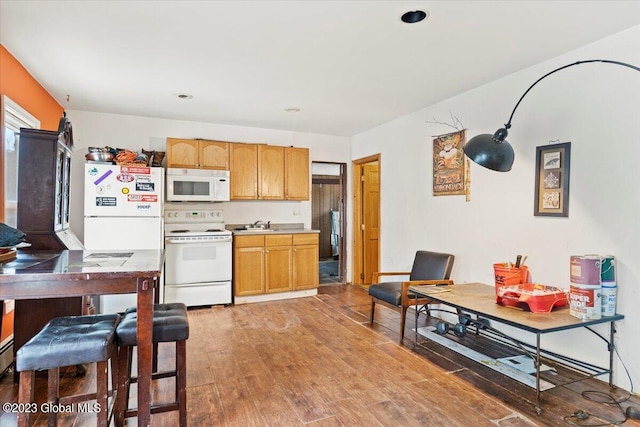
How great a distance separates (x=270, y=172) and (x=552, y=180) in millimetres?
3442

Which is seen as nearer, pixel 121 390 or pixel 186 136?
pixel 121 390

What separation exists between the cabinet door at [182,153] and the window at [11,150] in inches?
60.8

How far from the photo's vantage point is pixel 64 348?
1537 millimetres

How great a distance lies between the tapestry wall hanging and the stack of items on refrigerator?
1414 millimetres

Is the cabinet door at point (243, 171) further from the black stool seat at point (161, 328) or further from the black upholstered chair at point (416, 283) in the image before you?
the black stool seat at point (161, 328)

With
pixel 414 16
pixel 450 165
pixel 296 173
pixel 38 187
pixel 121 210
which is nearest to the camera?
pixel 414 16

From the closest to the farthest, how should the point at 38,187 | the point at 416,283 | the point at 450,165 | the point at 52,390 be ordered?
the point at 52,390 → the point at 38,187 → the point at 416,283 → the point at 450,165

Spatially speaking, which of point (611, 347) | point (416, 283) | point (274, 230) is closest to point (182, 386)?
point (416, 283)

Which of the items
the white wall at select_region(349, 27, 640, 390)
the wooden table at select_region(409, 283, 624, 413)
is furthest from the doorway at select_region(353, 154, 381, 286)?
the wooden table at select_region(409, 283, 624, 413)

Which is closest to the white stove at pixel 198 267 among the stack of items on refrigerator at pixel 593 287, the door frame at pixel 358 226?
the door frame at pixel 358 226

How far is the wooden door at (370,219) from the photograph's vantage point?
19.2ft

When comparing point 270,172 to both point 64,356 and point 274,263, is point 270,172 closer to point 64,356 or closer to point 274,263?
point 274,263

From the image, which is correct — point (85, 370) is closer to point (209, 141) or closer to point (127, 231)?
point (127, 231)

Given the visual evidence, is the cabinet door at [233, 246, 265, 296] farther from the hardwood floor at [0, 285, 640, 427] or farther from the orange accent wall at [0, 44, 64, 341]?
the orange accent wall at [0, 44, 64, 341]
